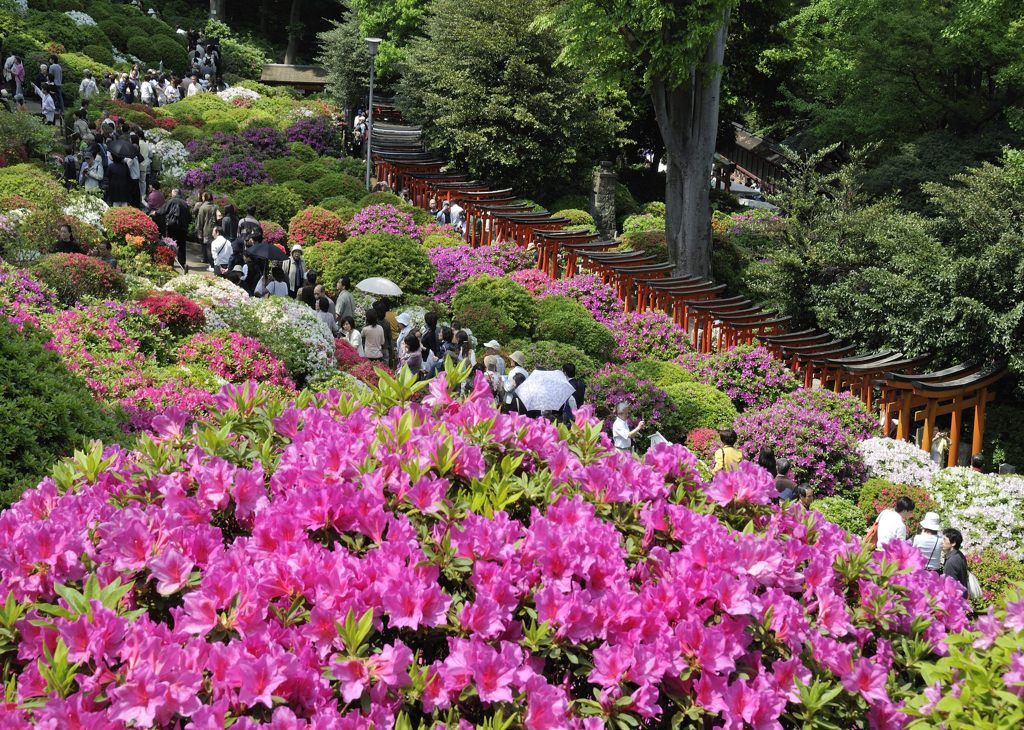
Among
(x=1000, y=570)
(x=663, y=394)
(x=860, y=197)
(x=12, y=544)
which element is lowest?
(x=1000, y=570)

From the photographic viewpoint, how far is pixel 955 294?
55.5ft

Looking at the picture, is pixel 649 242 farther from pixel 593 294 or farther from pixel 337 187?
pixel 337 187

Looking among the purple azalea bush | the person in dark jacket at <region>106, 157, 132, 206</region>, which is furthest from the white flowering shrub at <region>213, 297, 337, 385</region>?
the purple azalea bush

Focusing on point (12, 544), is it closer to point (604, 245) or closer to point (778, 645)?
point (778, 645)

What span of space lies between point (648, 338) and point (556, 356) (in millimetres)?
2645

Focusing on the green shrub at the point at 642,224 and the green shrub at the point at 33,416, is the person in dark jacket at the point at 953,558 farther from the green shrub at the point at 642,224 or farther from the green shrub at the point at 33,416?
the green shrub at the point at 642,224

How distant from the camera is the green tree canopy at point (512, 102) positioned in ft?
91.9

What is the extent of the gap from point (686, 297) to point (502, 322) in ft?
13.1

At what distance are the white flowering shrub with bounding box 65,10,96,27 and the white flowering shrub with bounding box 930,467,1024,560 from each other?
110 ft

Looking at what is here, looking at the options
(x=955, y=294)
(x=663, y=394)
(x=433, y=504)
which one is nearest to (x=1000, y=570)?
(x=663, y=394)

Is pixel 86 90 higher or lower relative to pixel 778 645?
higher

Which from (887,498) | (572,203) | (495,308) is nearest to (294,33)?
(572,203)

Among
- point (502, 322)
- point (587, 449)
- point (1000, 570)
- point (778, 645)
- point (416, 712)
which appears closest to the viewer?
point (416, 712)

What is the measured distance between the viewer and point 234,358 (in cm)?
1166
